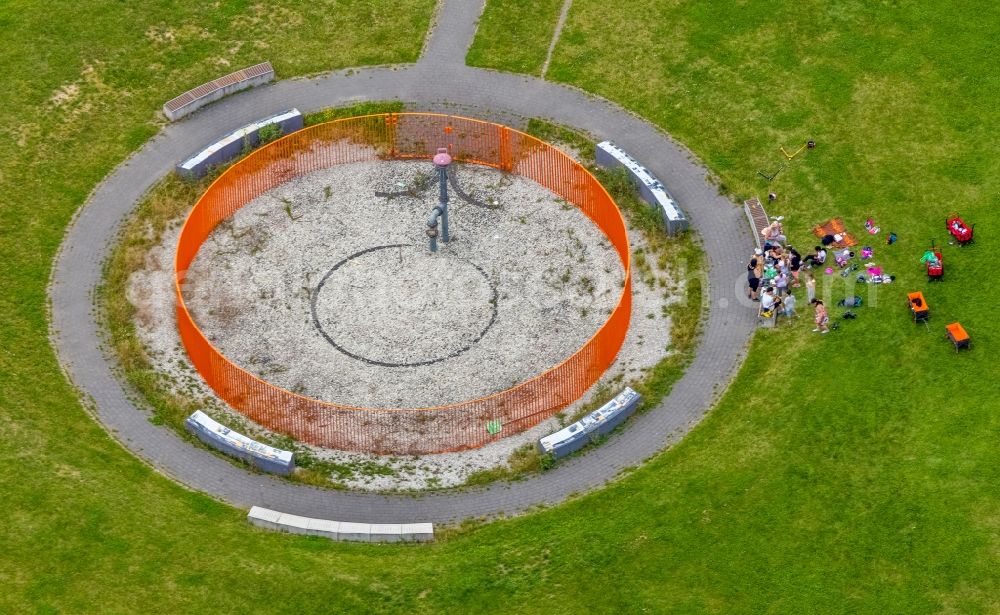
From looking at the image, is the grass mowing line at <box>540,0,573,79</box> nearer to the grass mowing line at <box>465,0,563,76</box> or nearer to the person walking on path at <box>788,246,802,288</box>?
the grass mowing line at <box>465,0,563,76</box>

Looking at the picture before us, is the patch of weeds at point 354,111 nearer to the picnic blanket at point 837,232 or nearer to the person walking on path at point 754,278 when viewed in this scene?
the person walking on path at point 754,278

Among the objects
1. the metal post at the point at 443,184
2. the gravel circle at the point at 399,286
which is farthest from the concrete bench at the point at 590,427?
the metal post at the point at 443,184

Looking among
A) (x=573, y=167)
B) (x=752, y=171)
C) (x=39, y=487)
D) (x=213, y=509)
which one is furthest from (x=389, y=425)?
(x=752, y=171)

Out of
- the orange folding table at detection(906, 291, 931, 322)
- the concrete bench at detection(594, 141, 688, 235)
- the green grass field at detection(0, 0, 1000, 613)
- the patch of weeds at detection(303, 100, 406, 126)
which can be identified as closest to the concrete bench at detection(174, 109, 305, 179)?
the patch of weeds at detection(303, 100, 406, 126)

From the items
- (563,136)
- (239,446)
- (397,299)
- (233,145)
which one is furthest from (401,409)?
(563,136)

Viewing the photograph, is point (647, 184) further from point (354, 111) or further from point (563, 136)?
point (354, 111)

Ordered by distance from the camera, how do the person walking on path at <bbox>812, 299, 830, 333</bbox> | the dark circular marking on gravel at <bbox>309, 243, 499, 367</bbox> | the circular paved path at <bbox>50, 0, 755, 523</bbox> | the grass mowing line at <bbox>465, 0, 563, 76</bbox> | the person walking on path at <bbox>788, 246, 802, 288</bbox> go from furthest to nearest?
the grass mowing line at <bbox>465, 0, 563, 76</bbox> → the person walking on path at <bbox>788, 246, 802, 288</bbox> → the dark circular marking on gravel at <bbox>309, 243, 499, 367</bbox> → the person walking on path at <bbox>812, 299, 830, 333</bbox> → the circular paved path at <bbox>50, 0, 755, 523</bbox>
